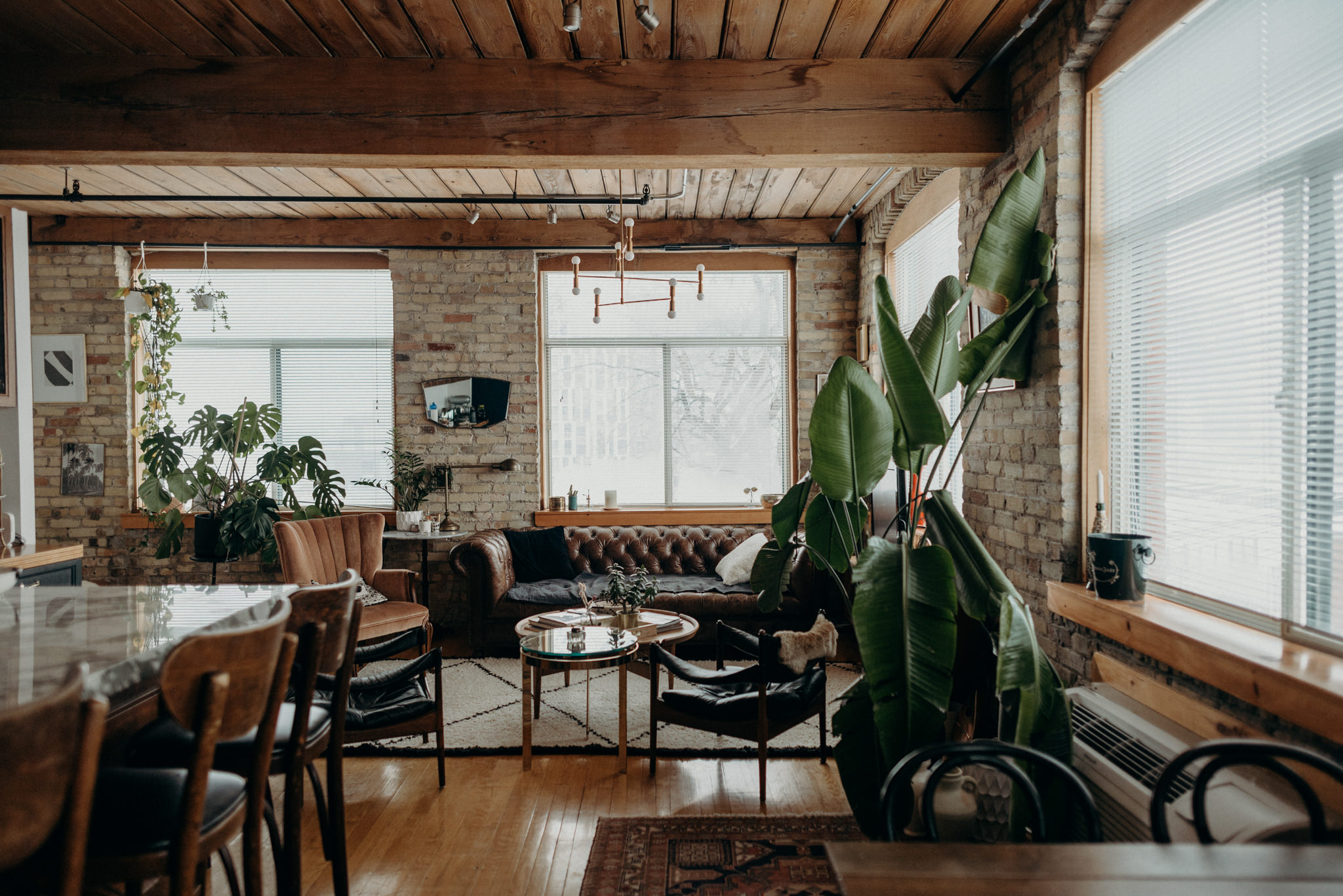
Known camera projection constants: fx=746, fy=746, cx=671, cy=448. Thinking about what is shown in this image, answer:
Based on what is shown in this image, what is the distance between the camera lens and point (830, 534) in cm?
312

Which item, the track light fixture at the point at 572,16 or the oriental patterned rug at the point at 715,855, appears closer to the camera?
the oriental patterned rug at the point at 715,855

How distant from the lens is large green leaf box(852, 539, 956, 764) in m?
2.29

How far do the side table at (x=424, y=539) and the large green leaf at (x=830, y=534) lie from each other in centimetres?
343

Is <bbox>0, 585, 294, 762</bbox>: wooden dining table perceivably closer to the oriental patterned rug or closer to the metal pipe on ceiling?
the oriental patterned rug

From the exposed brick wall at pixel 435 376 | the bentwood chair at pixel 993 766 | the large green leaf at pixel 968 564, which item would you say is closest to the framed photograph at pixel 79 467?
the exposed brick wall at pixel 435 376

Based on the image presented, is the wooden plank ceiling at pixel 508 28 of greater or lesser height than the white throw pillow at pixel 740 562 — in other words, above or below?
above

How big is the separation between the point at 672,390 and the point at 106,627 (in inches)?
188

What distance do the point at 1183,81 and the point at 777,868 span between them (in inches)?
119

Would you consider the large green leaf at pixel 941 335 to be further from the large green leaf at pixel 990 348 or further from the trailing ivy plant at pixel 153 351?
the trailing ivy plant at pixel 153 351

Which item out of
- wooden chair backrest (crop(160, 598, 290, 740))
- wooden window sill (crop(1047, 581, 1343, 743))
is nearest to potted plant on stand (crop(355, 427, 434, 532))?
wooden chair backrest (crop(160, 598, 290, 740))

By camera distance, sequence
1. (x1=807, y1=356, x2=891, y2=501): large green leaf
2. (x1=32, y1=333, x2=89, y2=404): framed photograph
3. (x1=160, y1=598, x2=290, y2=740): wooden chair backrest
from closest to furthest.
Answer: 1. (x1=160, y1=598, x2=290, y2=740): wooden chair backrest
2. (x1=807, y1=356, x2=891, y2=501): large green leaf
3. (x1=32, y1=333, x2=89, y2=404): framed photograph

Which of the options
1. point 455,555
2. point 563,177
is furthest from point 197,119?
point 455,555

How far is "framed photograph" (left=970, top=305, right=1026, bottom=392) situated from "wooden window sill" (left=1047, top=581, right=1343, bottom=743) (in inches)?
38.6

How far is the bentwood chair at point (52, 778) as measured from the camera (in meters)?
1.06
